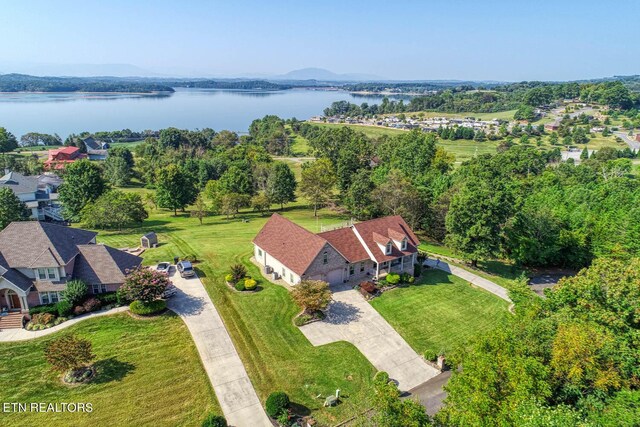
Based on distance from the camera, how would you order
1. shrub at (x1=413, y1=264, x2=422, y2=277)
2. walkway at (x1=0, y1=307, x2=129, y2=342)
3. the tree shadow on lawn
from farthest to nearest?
shrub at (x1=413, y1=264, x2=422, y2=277), walkway at (x1=0, y1=307, x2=129, y2=342), the tree shadow on lawn

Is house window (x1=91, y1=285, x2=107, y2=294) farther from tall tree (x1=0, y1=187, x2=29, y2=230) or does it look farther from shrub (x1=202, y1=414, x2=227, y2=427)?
tall tree (x1=0, y1=187, x2=29, y2=230)

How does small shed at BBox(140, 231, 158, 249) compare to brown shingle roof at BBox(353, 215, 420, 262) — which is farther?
small shed at BBox(140, 231, 158, 249)

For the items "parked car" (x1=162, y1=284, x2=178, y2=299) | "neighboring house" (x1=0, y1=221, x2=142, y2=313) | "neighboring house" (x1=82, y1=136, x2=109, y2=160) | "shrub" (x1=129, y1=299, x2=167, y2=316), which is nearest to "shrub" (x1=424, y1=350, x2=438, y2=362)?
"shrub" (x1=129, y1=299, x2=167, y2=316)

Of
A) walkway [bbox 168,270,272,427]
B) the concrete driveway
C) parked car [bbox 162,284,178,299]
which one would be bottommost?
the concrete driveway

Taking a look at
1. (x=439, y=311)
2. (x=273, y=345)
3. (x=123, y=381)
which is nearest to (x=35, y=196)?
(x=123, y=381)

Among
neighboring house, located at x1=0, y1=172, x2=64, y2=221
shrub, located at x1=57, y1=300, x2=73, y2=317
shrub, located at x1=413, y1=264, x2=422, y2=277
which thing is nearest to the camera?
shrub, located at x1=57, y1=300, x2=73, y2=317

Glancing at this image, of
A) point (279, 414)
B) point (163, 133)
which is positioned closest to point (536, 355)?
point (279, 414)

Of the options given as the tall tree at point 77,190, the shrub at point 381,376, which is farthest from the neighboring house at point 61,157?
the shrub at point 381,376
